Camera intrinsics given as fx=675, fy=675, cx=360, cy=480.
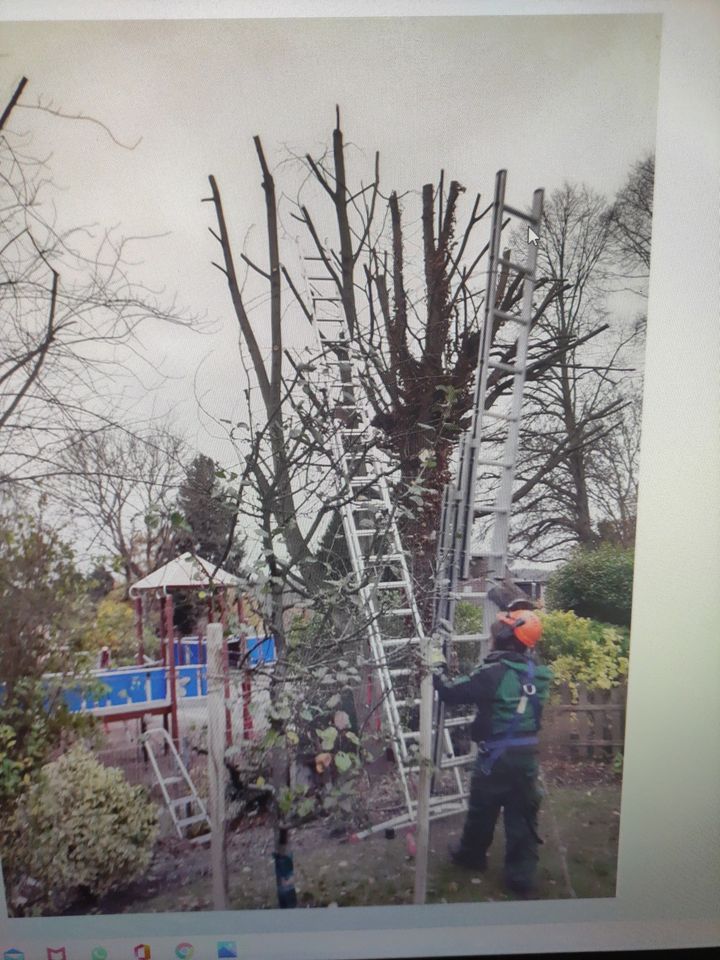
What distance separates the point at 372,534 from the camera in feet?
6.42

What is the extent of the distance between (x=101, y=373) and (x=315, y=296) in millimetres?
651

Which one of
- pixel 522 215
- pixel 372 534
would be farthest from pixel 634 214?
pixel 372 534

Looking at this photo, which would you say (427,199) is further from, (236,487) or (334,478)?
(236,487)

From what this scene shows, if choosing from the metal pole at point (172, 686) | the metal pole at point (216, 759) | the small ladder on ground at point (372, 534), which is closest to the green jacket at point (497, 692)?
the small ladder on ground at point (372, 534)

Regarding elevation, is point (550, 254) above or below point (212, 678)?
above

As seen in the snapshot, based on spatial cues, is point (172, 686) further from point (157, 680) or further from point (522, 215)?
point (522, 215)

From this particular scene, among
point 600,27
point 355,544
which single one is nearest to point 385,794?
point 355,544

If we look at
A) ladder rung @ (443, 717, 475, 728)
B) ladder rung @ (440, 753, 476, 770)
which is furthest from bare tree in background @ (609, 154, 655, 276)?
ladder rung @ (440, 753, 476, 770)

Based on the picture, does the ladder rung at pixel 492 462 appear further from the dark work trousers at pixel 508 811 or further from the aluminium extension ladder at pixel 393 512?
the dark work trousers at pixel 508 811

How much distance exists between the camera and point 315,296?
194 cm

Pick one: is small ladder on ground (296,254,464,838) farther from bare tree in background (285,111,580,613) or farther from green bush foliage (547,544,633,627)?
green bush foliage (547,544,633,627)

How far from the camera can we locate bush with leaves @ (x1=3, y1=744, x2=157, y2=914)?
6.35ft

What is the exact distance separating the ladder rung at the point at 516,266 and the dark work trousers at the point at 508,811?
55.3 inches

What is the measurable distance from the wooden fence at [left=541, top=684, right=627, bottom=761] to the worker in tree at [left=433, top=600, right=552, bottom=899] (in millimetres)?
42
